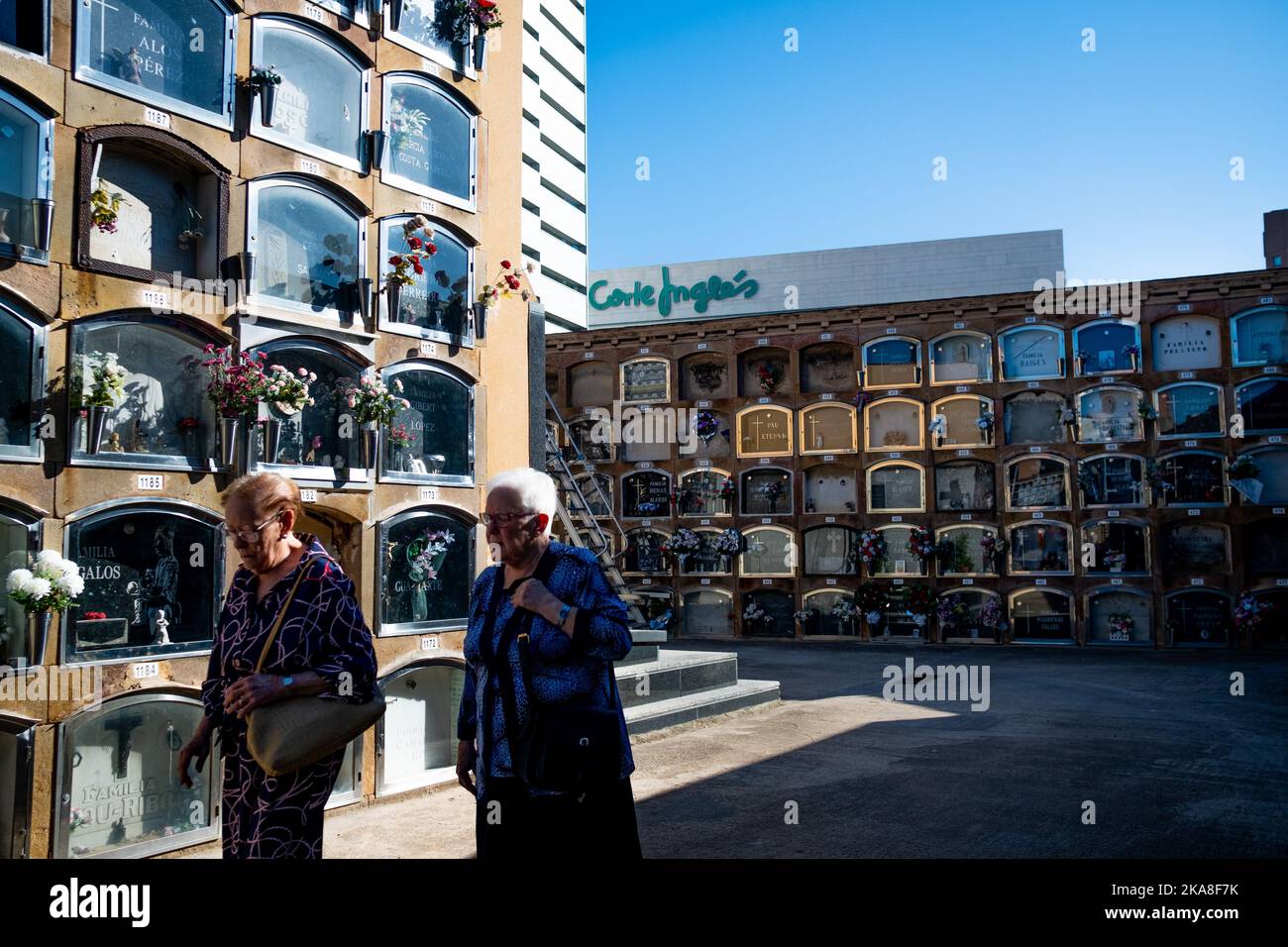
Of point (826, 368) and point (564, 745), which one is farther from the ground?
point (826, 368)

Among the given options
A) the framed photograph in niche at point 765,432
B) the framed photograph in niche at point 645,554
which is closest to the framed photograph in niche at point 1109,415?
the framed photograph in niche at point 765,432

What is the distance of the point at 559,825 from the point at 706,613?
16084 mm

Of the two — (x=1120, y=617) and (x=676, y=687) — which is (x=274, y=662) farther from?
(x=1120, y=617)

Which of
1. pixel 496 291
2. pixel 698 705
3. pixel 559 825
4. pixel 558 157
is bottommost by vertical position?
pixel 698 705

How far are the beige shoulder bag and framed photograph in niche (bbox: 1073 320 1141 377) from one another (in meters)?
16.6

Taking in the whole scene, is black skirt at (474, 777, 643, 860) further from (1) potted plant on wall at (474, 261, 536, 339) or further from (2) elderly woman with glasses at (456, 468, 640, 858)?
(1) potted plant on wall at (474, 261, 536, 339)

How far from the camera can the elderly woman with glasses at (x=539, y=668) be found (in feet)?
9.49

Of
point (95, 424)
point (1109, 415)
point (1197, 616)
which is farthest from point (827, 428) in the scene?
point (95, 424)

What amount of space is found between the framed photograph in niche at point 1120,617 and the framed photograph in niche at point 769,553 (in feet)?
16.6

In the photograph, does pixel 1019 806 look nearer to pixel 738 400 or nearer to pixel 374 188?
pixel 374 188

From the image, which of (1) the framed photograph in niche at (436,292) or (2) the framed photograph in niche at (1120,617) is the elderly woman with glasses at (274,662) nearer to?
(1) the framed photograph in niche at (436,292)

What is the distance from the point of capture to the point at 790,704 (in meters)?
10.4

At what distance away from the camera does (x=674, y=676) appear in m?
9.34

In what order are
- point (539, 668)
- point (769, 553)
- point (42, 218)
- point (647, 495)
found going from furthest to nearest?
point (647, 495) < point (769, 553) < point (42, 218) < point (539, 668)
